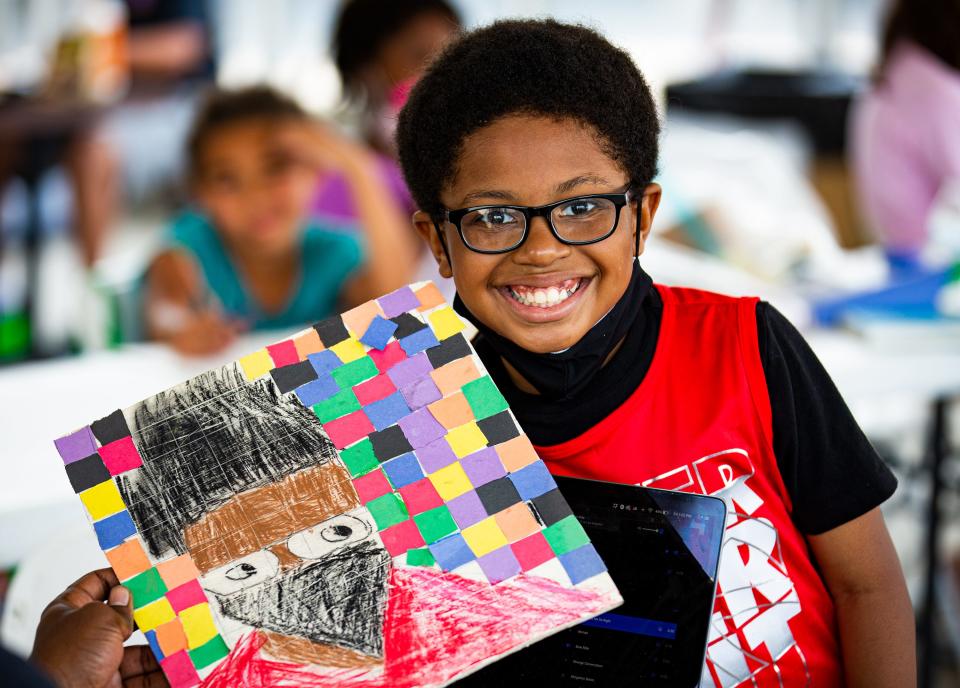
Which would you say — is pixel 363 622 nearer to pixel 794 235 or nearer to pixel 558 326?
pixel 558 326

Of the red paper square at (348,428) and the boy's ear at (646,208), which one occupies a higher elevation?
the boy's ear at (646,208)

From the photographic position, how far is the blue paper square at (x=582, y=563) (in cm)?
89

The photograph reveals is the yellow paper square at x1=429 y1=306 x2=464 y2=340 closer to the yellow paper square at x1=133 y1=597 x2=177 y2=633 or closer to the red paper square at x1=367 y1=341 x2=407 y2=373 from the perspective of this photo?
the red paper square at x1=367 y1=341 x2=407 y2=373

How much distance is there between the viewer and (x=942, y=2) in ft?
8.73

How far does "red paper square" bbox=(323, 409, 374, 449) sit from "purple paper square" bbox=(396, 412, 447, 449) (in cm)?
3

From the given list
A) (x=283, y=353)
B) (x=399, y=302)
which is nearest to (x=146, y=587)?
(x=283, y=353)

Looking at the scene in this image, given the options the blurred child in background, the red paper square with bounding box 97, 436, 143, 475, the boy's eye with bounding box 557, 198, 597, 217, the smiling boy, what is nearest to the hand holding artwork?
the red paper square with bounding box 97, 436, 143, 475

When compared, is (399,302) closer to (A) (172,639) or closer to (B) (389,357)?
(B) (389,357)

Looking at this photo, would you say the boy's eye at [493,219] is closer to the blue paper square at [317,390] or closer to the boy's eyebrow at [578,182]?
the boy's eyebrow at [578,182]

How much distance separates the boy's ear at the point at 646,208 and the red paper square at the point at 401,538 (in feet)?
1.30

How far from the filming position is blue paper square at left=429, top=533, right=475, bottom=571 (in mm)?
914

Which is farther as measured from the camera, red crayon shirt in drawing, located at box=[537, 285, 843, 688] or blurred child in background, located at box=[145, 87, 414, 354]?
blurred child in background, located at box=[145, 87, 414, 354]

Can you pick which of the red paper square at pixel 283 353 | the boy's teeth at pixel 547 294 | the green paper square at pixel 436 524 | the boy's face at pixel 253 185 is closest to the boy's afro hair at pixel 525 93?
the boy's teeth at pixel 547 294

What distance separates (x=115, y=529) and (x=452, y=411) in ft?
1.06
